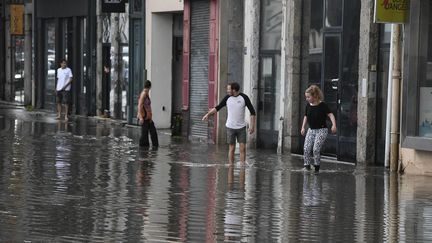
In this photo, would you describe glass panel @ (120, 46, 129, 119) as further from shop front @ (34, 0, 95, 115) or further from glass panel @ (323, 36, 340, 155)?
glass panel @ (323, 36, 340, 155)

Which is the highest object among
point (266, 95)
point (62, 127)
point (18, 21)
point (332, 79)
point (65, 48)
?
point (18, 21)

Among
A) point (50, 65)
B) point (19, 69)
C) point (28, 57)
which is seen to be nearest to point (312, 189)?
point (50, 65)

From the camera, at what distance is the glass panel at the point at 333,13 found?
23562mm

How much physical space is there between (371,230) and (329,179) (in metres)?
6.32

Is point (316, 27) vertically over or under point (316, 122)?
over

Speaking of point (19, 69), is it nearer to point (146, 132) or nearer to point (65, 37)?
point (65, 37)

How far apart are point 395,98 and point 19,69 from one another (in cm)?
2917

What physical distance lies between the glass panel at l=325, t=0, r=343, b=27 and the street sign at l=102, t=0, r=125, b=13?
11.1 metres

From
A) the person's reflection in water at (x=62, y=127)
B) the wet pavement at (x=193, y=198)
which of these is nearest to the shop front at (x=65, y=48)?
the person's reflection in water at (x=62, y=127)

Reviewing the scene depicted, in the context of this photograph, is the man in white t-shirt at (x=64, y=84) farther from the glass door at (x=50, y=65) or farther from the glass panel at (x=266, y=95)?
the glass panel at (x=266, y=95)

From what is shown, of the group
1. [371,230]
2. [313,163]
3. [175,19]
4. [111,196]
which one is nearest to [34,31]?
[175,19]

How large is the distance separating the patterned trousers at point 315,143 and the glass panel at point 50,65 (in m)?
22.2

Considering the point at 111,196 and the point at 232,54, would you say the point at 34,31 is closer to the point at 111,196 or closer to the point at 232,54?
the point at 232,54

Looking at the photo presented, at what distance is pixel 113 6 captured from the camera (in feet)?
111
